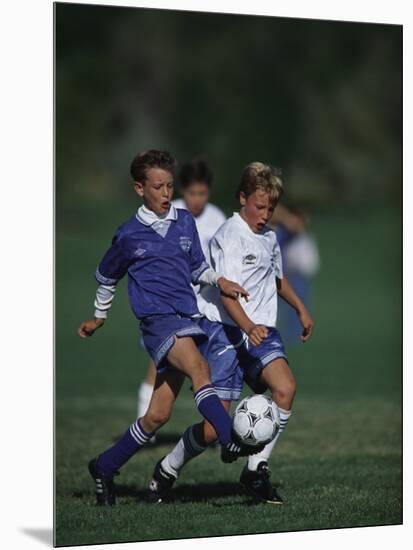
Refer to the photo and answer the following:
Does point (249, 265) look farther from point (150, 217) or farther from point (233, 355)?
point (150, 217)

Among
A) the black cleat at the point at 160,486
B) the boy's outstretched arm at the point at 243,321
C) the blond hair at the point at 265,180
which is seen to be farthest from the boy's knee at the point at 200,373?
the blond hair at the point at 265,180

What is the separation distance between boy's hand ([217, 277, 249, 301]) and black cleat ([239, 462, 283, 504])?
41.5 inches

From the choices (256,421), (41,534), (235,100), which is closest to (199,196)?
(256,421)

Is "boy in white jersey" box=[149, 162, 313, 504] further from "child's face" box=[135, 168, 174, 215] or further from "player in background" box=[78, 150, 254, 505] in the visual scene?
"child's face" box=[135, 168, 174, 215]

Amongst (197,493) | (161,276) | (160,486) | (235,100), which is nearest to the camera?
(161,276)

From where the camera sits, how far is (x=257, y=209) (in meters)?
7.21

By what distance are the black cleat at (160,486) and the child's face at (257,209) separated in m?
1.52

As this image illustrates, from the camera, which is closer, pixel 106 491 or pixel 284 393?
pixel 284 393

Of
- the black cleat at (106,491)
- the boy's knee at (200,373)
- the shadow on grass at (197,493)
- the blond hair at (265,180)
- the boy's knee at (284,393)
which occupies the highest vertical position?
the blond hair at (265,180)

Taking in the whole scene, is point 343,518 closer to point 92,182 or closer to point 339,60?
point 92,182

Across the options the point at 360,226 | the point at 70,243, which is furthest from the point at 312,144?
the point at 70,243

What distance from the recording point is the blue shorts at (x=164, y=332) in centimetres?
685

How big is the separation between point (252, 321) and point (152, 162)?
1047 mm

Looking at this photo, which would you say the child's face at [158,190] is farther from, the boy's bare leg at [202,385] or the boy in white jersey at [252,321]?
the boy's bare leg at [202,385]
